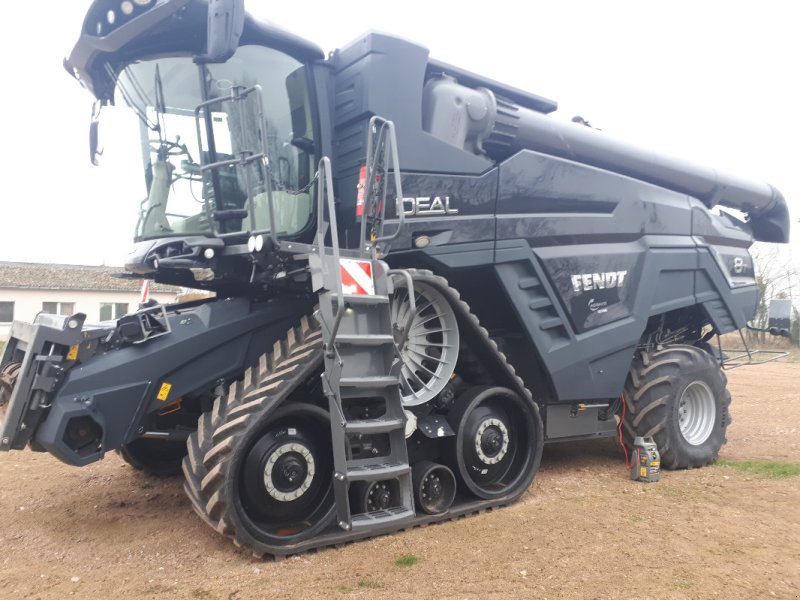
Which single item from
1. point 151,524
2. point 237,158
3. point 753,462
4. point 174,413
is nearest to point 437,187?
point 237,158

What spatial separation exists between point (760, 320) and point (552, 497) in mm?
30648

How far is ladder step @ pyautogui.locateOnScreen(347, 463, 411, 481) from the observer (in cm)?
399

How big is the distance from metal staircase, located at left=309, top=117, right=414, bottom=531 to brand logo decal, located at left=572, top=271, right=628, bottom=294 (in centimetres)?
225

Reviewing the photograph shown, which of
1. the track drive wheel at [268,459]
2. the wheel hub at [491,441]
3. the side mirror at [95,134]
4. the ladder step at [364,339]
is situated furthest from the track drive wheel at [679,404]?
the side mirror at [95,134]

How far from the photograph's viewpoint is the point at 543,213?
598 centimetres

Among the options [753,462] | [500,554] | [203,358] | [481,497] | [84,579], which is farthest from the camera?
[753,462]

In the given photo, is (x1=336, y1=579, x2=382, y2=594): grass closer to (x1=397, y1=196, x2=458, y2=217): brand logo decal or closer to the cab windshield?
the cab windshield

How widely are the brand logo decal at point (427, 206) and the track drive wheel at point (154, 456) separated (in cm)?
312

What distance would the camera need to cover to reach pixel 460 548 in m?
4.23

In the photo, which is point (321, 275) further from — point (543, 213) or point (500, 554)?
point (543, 213)

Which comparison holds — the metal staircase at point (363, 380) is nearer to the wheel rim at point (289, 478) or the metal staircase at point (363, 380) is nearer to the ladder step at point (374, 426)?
the ladder step at point (374, 426)

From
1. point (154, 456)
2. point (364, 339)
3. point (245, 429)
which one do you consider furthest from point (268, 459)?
point (154, 456)

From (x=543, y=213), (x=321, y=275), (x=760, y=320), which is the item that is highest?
(x=543, y=213)

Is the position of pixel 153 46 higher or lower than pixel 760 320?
higher
